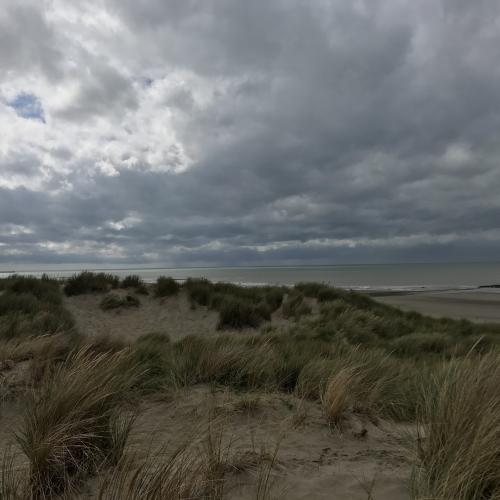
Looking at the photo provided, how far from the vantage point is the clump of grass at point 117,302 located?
1323 cm

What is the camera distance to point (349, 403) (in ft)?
12.1

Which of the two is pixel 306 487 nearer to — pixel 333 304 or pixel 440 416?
pixel 440 416

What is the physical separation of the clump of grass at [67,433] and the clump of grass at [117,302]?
1080 centimetres

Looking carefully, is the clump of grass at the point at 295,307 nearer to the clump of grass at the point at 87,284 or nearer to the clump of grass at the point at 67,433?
the clump of grass at the point at 87,284

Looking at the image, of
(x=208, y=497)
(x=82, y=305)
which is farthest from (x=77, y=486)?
(x=82, y=305)

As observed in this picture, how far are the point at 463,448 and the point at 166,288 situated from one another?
13181 mm

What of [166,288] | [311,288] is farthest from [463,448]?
[311,288]

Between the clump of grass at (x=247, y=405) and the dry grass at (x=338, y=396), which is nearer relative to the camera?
the dry grass at (x=338, y=396)

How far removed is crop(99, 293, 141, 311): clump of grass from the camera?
13.2m

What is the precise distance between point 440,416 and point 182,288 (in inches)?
514

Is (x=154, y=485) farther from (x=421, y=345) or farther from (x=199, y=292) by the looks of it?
(x=199, y=292)

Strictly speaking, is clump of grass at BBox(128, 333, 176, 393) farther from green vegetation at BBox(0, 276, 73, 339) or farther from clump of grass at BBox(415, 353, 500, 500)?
clump of grass at BBox(415, 353, 500, 500)

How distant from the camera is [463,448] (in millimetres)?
2256

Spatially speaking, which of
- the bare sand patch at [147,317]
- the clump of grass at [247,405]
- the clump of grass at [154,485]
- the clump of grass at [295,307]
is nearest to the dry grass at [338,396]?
the clump of grass at [247,405]
